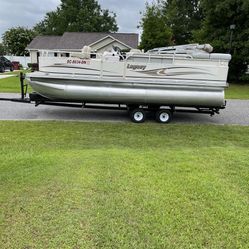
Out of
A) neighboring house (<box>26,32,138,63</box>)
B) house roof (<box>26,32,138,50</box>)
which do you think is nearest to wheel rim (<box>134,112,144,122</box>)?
neighboring house (<box>26,32,138,63</box>)

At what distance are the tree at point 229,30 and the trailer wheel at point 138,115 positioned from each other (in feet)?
51.3

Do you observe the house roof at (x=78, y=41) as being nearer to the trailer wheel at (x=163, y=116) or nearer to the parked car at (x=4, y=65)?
the parked car at (x=4, y=65)

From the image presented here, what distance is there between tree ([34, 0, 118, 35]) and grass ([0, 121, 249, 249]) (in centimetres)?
5119

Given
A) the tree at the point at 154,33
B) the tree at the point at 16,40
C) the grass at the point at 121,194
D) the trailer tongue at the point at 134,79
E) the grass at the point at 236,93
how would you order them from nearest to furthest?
the grass at the point at 121,194, the trailer tongue at the point at 134,79, the grass at the point at 236,93, the tree at the point at 154,33, the tree at the point at 16,40


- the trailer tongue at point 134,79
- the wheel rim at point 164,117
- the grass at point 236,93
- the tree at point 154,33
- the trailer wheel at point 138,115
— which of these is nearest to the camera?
the trailer tongue at point 134,79

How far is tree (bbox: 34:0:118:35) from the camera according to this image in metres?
55.0

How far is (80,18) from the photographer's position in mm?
55094

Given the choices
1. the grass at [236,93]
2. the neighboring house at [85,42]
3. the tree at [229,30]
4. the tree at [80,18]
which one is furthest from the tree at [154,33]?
the tree at [80,18]

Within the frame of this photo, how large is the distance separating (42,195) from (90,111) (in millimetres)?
6756

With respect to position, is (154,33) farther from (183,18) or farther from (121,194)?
(121,194)

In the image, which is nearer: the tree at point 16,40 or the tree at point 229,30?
the tree at point 229,30

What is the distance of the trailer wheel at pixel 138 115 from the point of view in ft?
29.7

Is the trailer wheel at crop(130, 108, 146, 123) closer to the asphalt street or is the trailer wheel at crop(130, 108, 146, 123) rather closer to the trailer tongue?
the trailer tongue

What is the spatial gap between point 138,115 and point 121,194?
533 centimetres
